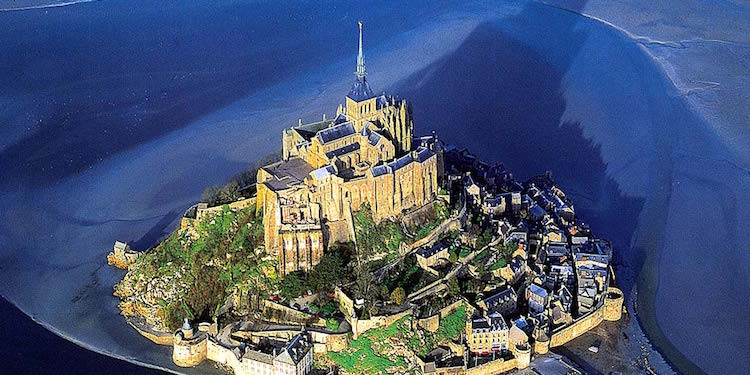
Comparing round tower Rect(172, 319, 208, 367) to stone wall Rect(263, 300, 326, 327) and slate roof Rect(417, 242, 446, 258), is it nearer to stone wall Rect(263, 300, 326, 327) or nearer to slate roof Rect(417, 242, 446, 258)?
stone wall Rect(263, 300, 326, 327)

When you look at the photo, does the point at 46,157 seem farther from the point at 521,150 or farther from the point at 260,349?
the point at 521,150

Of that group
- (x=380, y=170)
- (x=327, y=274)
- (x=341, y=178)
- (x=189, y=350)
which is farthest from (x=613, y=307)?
(x=189, y=350)

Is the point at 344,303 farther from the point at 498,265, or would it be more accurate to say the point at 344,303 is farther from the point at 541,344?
the point at 541,344

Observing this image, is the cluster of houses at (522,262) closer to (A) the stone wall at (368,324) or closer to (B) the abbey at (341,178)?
(B) the abbey at (341,178)

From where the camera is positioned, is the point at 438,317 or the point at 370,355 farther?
the point at 438,317

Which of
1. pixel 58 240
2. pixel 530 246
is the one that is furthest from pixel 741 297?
pixel 58 240

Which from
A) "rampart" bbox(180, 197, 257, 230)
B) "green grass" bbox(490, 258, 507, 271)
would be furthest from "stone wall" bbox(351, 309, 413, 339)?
"rampart" bbox(180, 197, 257, 230)

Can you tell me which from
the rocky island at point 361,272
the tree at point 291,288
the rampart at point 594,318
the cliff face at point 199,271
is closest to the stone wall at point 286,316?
the rocky island at point 361,272
